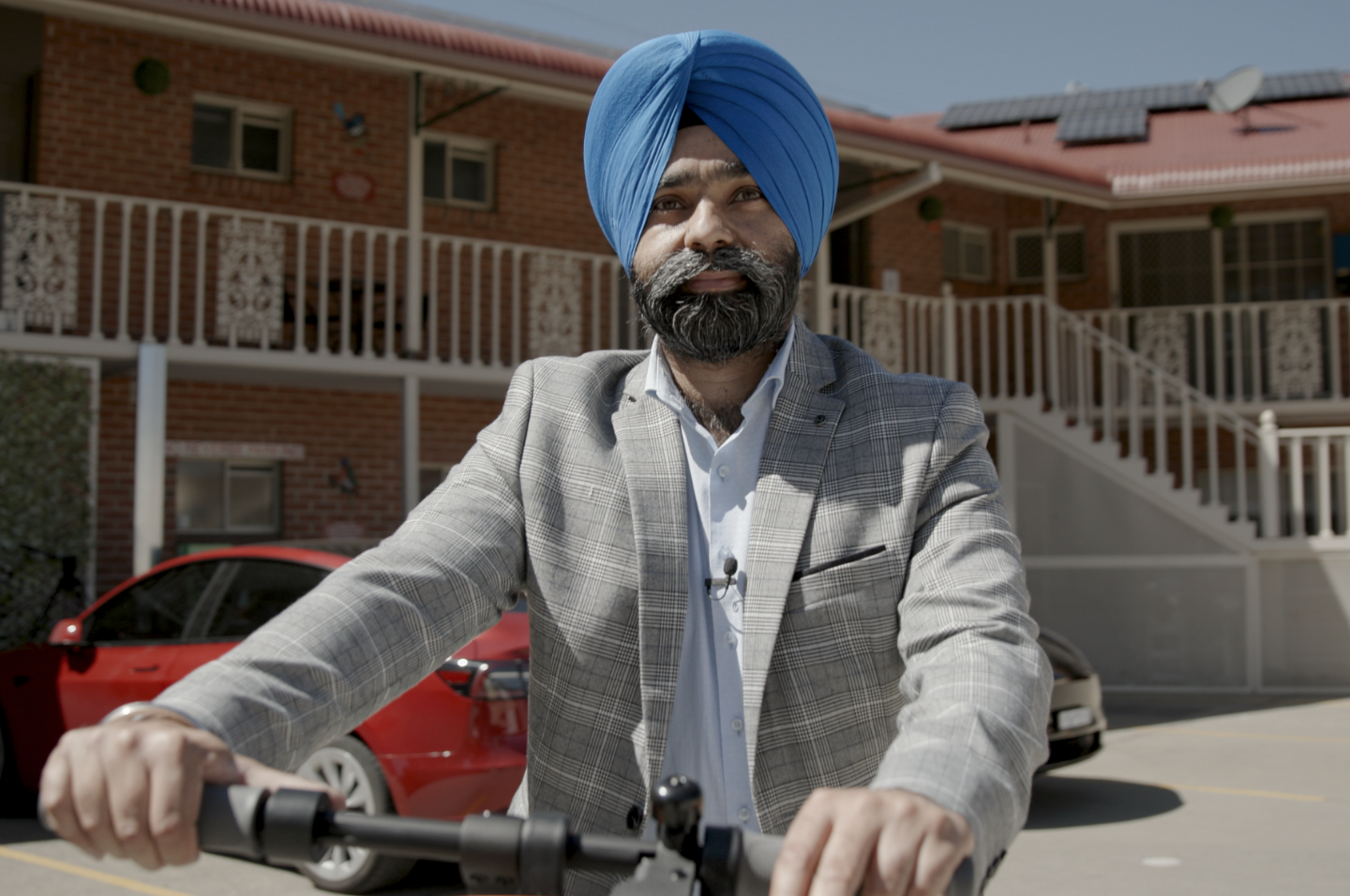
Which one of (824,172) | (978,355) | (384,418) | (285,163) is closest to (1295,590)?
(978,355)

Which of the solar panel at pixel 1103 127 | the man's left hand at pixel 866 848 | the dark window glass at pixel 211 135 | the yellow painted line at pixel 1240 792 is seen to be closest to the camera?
the man's left hand at pixel 866 848

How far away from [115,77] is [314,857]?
12114 millimetres

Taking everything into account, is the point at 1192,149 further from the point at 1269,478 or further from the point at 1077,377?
the point at 1269,478

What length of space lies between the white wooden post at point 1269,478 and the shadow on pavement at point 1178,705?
5.27 ft

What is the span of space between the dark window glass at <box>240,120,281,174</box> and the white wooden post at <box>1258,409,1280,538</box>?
9.76m

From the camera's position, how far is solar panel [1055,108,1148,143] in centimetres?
1805

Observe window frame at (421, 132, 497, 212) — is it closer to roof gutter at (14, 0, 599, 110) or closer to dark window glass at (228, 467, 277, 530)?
roof gutter at (14, 0, 599, 110)

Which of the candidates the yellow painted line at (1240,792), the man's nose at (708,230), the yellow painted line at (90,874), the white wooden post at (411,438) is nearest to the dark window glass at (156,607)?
the yellow painted line at (90,874)

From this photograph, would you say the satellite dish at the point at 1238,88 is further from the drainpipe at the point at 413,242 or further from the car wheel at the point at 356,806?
the car wheel at the point at 356,806

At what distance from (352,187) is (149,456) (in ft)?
13.8

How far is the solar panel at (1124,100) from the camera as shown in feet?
61.1

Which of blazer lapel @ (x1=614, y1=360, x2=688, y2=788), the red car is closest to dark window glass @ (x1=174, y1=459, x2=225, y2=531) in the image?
the red car

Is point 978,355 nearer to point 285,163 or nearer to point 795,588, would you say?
point 285,163

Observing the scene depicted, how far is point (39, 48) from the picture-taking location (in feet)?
37.5
